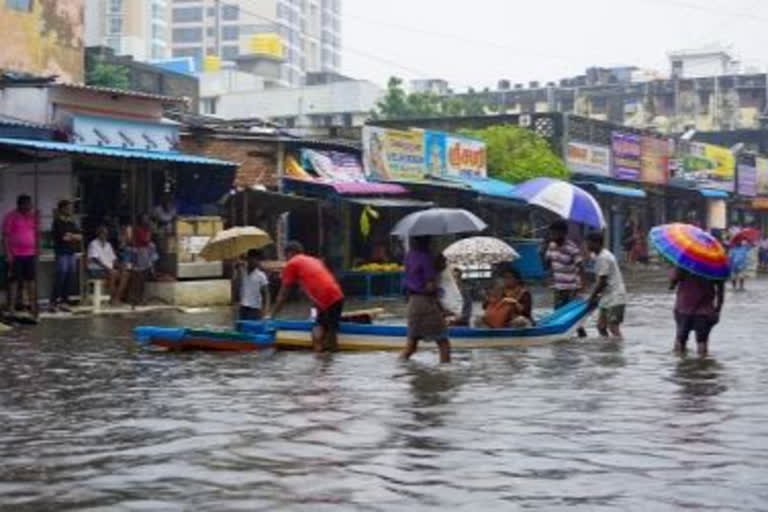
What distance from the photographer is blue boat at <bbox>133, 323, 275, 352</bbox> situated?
1245 centimetres

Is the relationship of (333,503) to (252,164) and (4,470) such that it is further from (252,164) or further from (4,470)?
(252,164)

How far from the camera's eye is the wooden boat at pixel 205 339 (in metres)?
12.4

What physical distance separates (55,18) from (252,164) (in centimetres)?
528

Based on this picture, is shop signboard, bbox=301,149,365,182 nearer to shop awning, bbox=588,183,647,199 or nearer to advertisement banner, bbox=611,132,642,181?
shop awning, bbox=588,183,647,199

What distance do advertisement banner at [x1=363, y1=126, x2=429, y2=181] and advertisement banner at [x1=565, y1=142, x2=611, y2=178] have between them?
32.1 feet

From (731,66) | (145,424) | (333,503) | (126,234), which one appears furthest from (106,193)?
(731,66)

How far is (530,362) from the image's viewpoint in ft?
38.7

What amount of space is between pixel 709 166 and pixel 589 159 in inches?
540

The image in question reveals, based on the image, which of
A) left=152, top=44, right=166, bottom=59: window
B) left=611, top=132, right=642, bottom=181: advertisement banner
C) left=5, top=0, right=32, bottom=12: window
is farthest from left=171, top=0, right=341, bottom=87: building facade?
left=5, top=0, right=32, bottom=12: window

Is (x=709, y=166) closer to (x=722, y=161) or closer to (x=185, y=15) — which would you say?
(x=722, y=161)

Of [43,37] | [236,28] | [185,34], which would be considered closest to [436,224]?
[43,37]

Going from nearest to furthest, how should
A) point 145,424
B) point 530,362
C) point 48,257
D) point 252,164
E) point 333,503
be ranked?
point 333,503 → point 145,424 → point 530,362 → point 48,257 → point 252,164

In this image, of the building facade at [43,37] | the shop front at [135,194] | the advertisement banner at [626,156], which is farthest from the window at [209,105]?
the shop front at [135,194]

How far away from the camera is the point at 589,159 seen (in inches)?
1494
